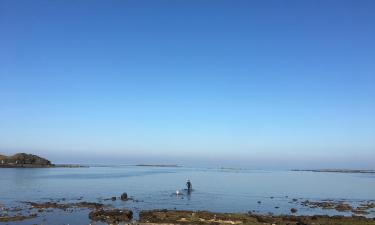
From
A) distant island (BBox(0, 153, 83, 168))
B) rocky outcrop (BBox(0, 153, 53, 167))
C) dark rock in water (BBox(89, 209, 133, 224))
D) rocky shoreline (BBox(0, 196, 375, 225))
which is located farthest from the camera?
rocky outcrop (BBox(0, 153, 53, 167))

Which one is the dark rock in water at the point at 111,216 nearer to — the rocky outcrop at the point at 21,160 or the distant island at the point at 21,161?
the distant island at the point at 21,161

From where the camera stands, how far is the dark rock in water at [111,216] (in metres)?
38.9

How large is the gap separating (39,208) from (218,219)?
20.7 metres

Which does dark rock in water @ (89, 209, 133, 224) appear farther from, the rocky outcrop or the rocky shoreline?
the rocky outcrop

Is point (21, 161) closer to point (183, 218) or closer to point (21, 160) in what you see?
point (21, 160)

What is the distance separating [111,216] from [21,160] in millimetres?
146038

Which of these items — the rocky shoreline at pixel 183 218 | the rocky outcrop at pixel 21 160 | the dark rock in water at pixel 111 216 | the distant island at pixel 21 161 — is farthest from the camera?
the rocky outcrop at pixel 21 160

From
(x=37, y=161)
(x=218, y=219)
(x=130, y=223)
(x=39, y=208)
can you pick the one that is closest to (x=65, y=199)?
(x=39, y=208)

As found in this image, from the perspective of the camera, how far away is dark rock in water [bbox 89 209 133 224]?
38856 mm

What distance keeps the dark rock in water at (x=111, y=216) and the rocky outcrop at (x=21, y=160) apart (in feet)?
444

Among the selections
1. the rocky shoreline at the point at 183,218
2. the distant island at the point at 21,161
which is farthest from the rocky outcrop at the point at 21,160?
the rocky shoreline at the point at 183,218

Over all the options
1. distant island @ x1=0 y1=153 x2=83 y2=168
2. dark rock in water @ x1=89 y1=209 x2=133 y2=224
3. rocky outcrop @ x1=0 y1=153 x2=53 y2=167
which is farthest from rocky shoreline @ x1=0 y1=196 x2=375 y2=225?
rocky outcrop @ x1=0 y1=153 x2=53 y2=167

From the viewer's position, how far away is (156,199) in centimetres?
6084

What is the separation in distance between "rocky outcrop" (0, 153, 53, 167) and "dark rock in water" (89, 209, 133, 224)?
135 metres
